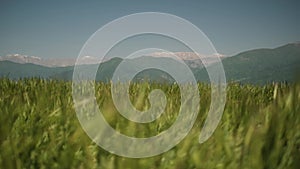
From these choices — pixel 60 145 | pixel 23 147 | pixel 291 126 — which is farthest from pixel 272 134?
pixel 23 147

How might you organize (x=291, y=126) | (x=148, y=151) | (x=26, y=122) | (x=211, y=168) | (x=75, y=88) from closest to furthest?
(x=211, y=168) → (x=148, y=151) → (x=291, y=126) → (x=26, y=122) → (x=75, y=88)

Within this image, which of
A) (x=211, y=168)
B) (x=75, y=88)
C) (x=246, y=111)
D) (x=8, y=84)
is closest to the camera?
(x=211, y=168)

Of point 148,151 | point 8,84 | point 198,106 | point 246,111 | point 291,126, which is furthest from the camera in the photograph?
point 8,84

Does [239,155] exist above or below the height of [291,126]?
below

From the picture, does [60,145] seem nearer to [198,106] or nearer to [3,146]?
[3,146]

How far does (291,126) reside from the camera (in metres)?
1.74

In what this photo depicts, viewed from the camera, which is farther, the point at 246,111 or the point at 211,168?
the point at 246,111

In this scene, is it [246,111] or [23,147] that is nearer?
[23,147]

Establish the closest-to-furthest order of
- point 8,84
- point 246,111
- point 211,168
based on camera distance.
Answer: point 211,168 → point 246,111 → point 8,84

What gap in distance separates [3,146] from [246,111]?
181 cm

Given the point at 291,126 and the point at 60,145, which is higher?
the point at 291,126

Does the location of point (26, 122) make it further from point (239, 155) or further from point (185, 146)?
point (239, 155)

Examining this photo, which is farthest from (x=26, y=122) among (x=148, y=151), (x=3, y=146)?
(x=148, y=151)

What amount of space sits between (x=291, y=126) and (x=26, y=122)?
1.66 m
